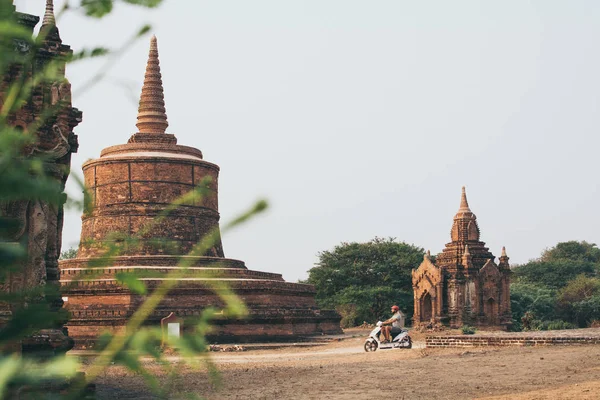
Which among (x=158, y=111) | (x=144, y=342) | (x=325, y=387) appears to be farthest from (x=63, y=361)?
(x=158, y=111)

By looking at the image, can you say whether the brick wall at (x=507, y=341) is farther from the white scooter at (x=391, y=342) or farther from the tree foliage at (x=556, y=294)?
the tree foliage at (x=556, y=294)

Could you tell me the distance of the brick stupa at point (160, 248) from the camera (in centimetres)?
2527

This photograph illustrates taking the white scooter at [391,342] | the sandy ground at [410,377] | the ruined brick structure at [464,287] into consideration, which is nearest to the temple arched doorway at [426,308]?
the ruined brick structure at [464,287]

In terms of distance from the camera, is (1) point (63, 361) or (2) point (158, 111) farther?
(2) point (158, 111)

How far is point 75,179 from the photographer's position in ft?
5.77

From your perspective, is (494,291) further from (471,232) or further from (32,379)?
(32,379)

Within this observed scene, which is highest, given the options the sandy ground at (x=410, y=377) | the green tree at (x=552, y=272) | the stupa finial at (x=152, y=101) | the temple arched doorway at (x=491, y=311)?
the stupa finial at (x=152, y=101)

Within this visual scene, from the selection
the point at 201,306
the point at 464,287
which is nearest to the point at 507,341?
the point at 201,306

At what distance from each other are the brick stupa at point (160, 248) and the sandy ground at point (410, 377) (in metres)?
8.03

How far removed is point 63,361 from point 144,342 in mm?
192

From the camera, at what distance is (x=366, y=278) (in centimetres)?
4338

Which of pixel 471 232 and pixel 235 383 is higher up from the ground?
pixel 471 232

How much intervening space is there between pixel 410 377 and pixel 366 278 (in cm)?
3033

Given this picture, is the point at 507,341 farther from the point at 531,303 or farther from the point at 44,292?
the point at 531,303
